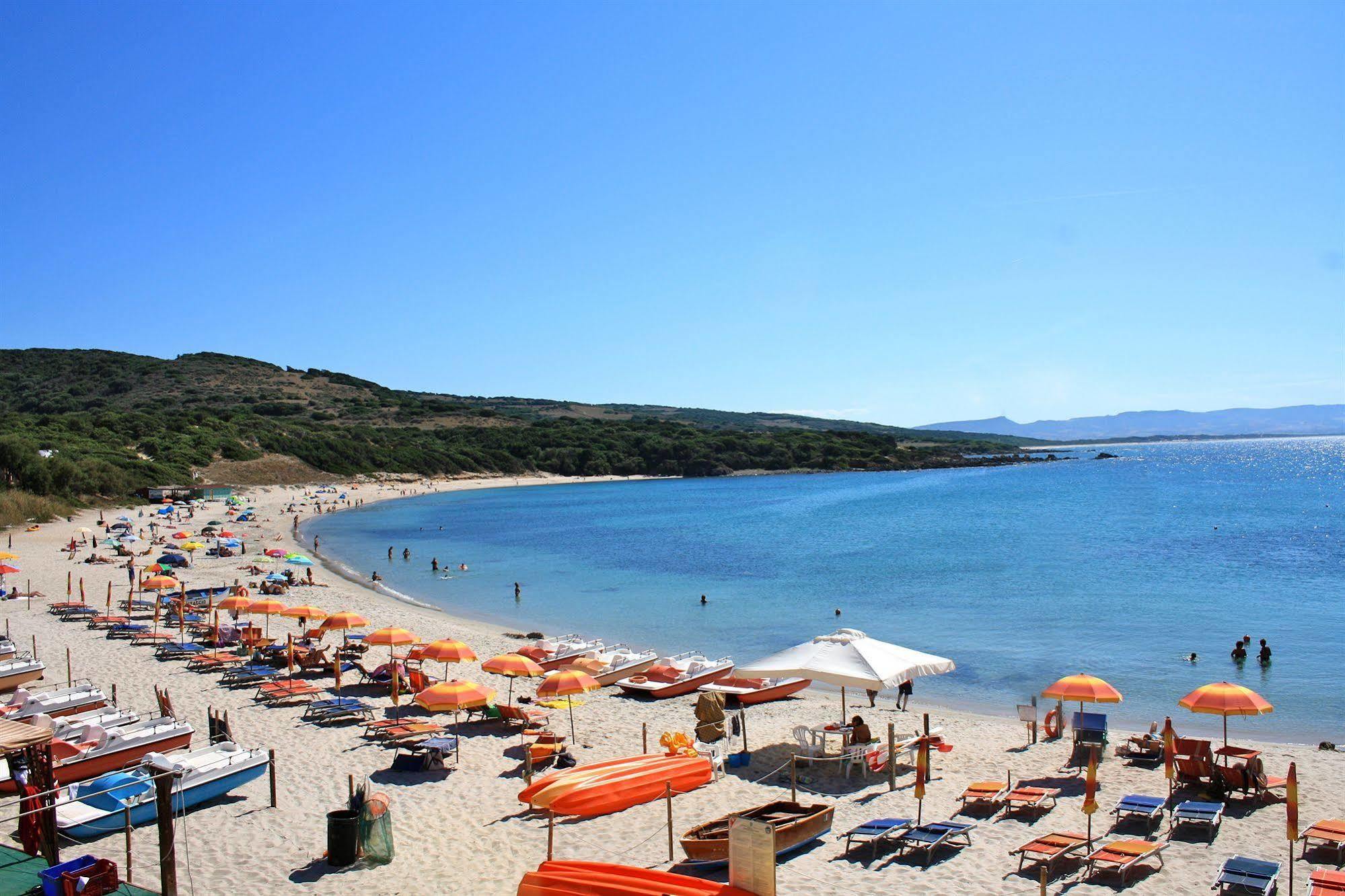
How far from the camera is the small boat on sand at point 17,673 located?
16.7 meters

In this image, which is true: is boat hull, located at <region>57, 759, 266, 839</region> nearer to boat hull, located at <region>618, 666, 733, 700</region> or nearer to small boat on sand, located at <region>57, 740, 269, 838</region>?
small boat on sand, located at <region>57, 740, 269, 838</region>

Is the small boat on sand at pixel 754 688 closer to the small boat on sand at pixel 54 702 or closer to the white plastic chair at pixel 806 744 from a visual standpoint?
the white plastic chair at pixel 806 744

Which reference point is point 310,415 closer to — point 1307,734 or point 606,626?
point 606,626

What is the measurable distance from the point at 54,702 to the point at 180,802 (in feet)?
19.0

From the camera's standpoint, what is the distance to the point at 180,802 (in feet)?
34.3

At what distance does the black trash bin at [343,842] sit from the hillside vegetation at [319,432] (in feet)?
205

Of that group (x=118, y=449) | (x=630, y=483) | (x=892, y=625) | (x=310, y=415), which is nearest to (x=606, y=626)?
(x=892, y=625)

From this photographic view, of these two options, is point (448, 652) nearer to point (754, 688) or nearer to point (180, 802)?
point (754, 688)

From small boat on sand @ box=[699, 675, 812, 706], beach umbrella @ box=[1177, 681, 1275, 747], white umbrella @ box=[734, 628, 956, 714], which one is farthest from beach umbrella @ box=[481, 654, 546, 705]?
beach umbrella @ box=[1177, 681, 1275, 747]

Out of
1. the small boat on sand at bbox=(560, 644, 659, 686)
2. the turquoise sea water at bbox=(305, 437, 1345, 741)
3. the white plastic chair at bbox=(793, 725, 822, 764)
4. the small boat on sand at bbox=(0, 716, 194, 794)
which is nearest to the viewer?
the small boat on sand at bbox=(0, 716, 194, 794)

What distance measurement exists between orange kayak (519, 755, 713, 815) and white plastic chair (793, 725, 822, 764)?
173cm

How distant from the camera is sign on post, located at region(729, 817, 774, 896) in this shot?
6.78m

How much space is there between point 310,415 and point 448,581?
315 ft

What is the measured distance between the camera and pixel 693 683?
752 inches
